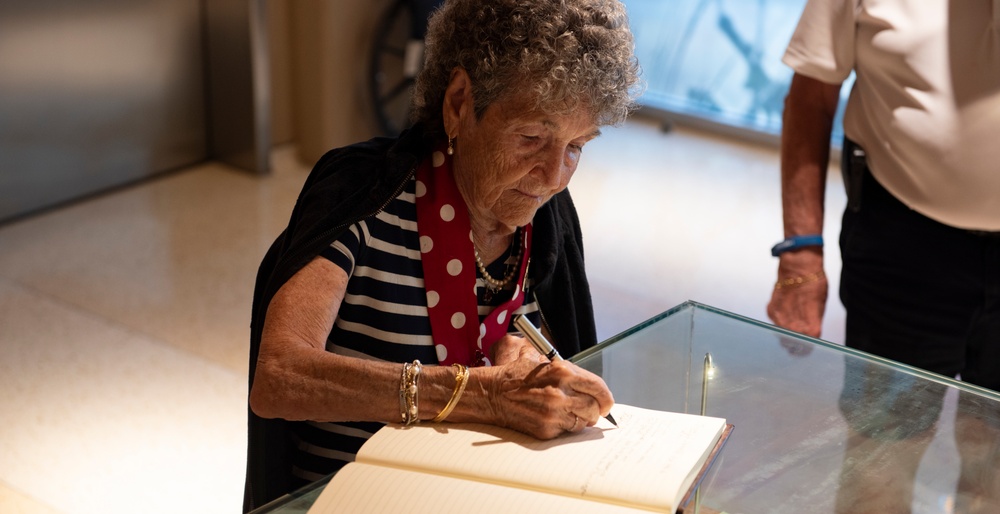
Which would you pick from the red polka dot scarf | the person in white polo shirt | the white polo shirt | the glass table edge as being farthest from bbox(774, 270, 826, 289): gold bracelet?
the red polka dot scarf

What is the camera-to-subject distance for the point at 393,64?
203 inches

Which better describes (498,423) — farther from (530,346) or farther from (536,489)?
(530,346)

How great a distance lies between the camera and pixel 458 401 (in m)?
1.29

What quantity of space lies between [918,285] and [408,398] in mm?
1122

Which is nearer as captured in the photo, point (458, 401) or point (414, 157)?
point (458, 401)

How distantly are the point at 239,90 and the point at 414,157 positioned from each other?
11.1 ft

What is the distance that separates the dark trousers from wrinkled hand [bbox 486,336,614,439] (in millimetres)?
936

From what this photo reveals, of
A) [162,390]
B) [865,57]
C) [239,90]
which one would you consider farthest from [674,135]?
[865,57]

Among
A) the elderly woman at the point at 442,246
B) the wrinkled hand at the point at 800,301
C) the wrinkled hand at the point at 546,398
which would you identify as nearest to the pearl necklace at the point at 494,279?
the elderly woman at the point at 442,246

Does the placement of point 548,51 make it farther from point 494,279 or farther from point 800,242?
point 800,242

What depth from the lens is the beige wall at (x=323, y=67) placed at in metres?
4.80

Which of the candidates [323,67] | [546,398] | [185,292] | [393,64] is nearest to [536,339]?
[546,398]

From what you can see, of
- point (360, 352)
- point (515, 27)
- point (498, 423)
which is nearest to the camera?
point (498, 423)

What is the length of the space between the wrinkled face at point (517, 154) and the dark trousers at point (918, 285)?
0.74 m
